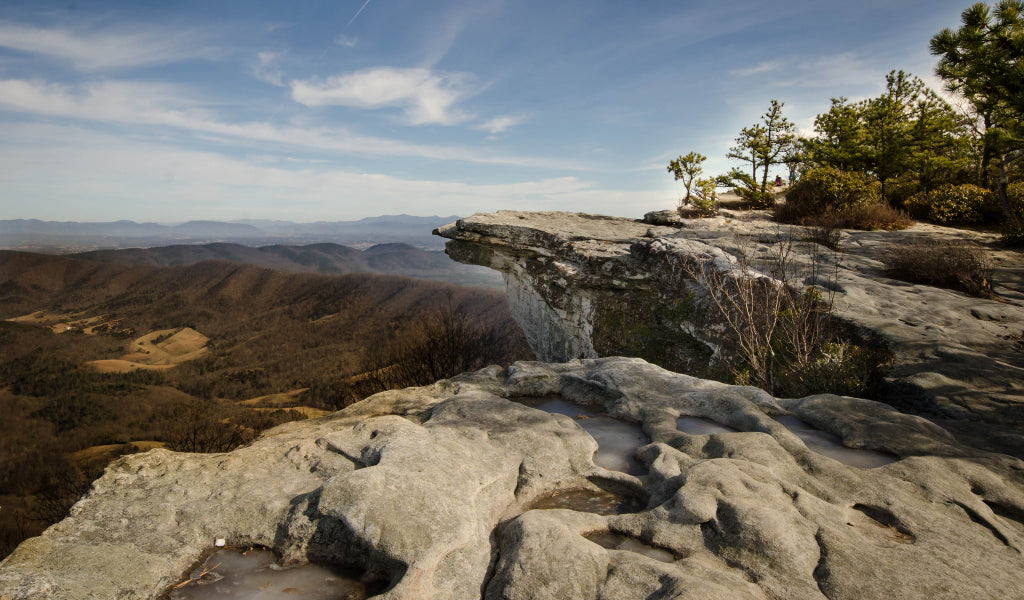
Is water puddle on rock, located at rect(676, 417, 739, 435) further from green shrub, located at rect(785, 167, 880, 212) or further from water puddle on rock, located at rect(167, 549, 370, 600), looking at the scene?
green shrub, located at rect(785, 167, 880, 212)

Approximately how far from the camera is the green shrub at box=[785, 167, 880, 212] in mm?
16922

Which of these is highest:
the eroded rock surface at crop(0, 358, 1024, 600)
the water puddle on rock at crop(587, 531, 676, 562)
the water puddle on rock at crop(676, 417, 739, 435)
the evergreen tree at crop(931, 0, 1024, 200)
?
the evergreen tree at crop(931, 0, 1024, 200)

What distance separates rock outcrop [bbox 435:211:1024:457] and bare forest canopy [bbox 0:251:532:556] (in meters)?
7.31

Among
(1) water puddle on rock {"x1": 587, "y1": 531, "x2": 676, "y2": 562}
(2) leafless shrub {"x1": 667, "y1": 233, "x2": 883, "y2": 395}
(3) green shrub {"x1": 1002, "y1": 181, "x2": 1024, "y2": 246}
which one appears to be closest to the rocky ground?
(1) water puddle on rock {"x1": 587, "y1": 531, "x2": 676, "y2": 562}

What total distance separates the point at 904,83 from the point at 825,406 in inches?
1083

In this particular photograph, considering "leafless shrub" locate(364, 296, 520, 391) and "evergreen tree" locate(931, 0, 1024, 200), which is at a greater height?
"evergreen tree" locate(931, 0, 1024, 200)

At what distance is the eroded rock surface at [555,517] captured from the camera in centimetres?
265

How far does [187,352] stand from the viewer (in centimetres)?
11281

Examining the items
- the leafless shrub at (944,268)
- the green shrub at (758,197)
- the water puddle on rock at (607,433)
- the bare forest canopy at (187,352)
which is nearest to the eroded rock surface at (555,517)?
the water puddle on rock at (607,433)

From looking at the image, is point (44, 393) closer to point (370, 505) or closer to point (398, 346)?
point (398, 346)

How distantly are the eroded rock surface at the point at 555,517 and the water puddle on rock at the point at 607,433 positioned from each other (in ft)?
0.65

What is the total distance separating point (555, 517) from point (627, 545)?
20.4 inches

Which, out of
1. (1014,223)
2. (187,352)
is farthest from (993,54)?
(187,352)

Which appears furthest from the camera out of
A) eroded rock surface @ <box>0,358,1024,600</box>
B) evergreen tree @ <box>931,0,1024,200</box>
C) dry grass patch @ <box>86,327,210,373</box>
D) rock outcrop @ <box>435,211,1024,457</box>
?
dry grass patch @ <box>86,327,210,373</box>
